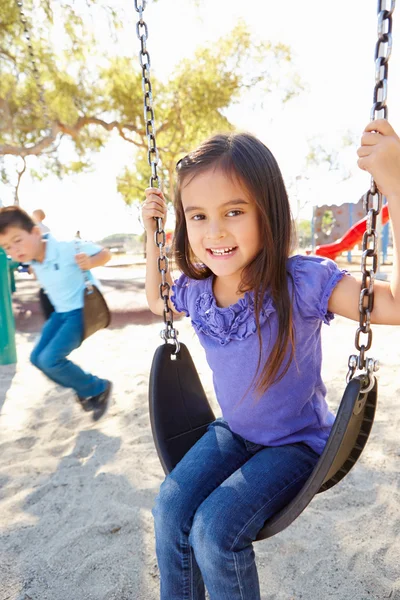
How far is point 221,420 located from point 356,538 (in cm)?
65

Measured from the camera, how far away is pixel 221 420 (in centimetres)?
132

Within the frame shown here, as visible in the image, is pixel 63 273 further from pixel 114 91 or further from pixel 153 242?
pixel 114 91

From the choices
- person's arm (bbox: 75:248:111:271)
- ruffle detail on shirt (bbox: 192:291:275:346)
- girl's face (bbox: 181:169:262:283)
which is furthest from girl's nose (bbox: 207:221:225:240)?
person's arm (bbox: 75:248:111:271)

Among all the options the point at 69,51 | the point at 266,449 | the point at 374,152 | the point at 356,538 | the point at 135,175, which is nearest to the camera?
the point at 374,152

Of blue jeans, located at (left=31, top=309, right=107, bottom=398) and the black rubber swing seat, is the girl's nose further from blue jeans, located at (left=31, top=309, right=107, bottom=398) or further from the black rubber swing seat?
blue jeans, located at (left=31, top=309, right=107, bottom=398)

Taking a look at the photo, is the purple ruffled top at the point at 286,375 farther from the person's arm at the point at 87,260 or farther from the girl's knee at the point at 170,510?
the person's arm at the point at 87,260

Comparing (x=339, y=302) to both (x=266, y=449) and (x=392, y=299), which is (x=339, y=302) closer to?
(x=392, y=299)

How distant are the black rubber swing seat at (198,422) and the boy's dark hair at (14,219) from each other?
1.59 m

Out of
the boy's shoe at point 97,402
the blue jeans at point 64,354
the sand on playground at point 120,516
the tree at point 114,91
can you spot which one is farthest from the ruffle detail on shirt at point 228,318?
the tree at point 114,91

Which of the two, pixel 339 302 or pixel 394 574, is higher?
pixel 339 302

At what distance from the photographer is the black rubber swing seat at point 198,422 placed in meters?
0.93

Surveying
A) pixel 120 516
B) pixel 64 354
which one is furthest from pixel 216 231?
pixel 64 354

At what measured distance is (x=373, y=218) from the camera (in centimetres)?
94

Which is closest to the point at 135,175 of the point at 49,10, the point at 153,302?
the point at 49,10
